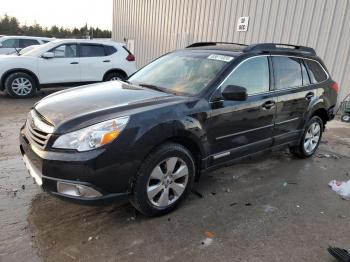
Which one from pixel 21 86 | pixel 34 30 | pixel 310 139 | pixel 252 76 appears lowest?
pixel 34 30

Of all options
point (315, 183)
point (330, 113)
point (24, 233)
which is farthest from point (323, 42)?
point (24, 233)

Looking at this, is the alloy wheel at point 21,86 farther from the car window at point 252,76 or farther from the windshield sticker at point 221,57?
the car window at point 252,76

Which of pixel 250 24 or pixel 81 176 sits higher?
pixel 250 24

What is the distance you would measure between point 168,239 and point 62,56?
774cm

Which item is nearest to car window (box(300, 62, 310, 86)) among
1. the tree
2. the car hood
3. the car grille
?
the car hood

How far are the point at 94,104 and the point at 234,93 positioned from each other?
4.75ft

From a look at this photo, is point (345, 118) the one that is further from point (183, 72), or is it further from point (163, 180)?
point (163, 180)

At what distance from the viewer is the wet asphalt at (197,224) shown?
2.89 m

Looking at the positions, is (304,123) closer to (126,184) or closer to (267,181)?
(267,181)

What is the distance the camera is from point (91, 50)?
9.92m

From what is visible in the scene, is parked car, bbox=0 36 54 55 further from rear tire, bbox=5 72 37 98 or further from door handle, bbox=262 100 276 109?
door handle, bbox=262 100 276 109

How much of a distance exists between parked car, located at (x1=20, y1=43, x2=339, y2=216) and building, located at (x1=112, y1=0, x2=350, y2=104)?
4.20m

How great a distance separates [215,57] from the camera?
4.06 metres

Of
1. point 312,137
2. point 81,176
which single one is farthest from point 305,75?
point 81,176
